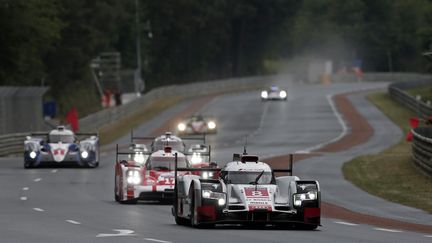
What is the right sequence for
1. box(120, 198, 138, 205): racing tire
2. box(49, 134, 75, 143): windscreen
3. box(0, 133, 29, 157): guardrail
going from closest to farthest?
box(120, 198, 138, 205): racing tire < box(49, 134, 75, 143): windscreen < box(0, 133, 29, 157): guardrail

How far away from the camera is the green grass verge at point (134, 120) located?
72.0 meters

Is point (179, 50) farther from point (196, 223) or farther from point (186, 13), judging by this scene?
point (196, 223)

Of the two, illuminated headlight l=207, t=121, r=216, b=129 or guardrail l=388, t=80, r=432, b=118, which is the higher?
guardrail l=388, t=80, r=432, b=118

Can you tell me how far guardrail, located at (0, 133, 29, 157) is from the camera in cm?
5364

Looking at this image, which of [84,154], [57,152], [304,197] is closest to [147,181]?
[304,197]

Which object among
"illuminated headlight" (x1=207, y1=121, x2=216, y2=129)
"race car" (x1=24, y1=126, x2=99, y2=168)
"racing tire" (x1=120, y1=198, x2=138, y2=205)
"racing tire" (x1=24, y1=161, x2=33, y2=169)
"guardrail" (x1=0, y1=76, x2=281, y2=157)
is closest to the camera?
"racing tire" (x1=120, y1=198, x2=138, y2=205)

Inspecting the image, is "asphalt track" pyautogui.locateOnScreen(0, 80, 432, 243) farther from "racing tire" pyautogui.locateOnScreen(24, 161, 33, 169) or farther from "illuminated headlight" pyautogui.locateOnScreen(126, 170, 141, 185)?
"illuminated headlight" pyautogui.locateOnScreen(126, 170, 141, 185)

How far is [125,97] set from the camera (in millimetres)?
126812

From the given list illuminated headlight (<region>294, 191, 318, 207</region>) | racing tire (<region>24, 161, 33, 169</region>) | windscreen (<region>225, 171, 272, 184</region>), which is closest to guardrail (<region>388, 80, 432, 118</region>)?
racing tire (<region>24, 161, 33, 169</region>)

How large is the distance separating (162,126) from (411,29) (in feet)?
400

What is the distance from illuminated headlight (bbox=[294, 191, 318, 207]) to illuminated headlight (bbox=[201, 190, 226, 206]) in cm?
125

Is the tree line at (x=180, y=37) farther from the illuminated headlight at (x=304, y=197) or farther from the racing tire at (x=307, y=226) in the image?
the illuminated headlight at (x=304, y=197)

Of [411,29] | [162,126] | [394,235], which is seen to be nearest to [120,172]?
[394,235]

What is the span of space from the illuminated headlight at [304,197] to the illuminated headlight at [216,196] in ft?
4.10
